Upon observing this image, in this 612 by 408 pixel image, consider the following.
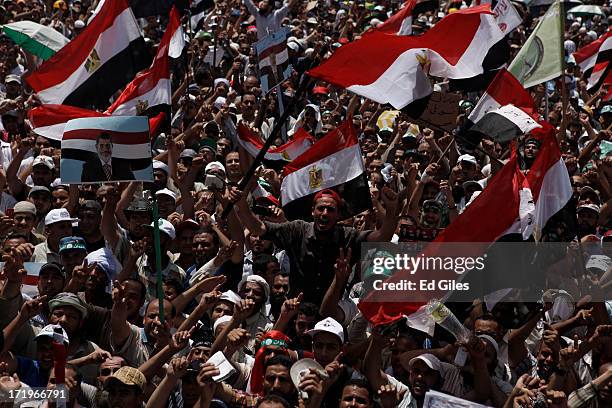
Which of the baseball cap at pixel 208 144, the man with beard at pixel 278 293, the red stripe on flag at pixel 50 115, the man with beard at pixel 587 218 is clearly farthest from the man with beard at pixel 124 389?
the baseball cap at pixel 208 144

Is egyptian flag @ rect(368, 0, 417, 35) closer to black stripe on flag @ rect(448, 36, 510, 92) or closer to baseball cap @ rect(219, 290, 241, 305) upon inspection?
black stripe on flag @ rect(448, 36, 510, 92)

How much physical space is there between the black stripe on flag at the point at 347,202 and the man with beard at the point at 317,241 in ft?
2.67

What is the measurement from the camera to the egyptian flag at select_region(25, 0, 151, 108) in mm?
10844

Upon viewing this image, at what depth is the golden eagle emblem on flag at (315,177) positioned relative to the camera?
9.70m

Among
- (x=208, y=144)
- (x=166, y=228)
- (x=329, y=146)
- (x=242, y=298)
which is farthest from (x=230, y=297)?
(x=208, y=144)

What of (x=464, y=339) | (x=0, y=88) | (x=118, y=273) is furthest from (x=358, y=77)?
(x=0, y=88)

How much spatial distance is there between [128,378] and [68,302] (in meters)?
1.15

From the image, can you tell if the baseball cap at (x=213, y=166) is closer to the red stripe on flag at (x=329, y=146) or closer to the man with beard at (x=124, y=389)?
the red stripe on flag at (x=329, y=146)

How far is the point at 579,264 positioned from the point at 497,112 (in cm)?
231

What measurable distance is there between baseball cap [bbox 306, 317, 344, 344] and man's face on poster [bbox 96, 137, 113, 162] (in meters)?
2.01

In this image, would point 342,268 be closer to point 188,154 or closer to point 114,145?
point 114,145

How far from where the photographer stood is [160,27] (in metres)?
19.8

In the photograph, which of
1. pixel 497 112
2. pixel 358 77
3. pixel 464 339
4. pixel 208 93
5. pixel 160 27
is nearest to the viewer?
pixel 464 339

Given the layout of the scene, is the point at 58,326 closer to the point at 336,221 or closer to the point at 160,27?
the point at 336,221
